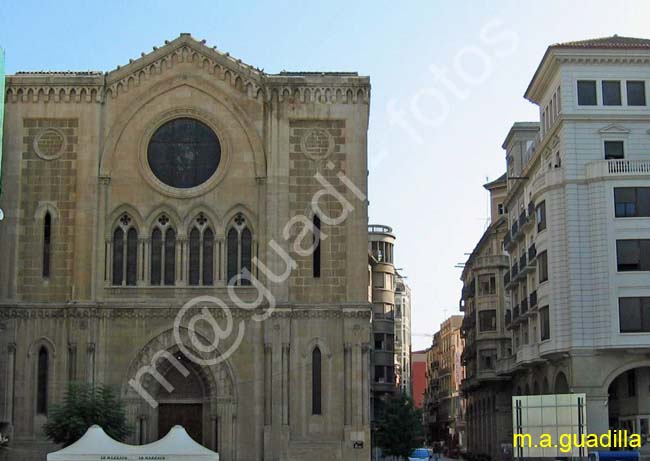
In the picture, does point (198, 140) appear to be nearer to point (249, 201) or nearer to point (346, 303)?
point (249, 201)

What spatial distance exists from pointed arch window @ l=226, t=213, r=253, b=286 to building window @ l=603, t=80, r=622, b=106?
59.5ft

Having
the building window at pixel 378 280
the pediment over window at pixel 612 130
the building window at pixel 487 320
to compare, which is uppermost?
the pediment over window at pixel 612 130

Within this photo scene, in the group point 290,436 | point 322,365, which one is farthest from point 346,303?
point 290,436

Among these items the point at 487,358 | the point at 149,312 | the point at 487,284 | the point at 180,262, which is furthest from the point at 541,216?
the point at 487,358

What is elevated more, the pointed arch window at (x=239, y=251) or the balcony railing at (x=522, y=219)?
the balcony railing at (x=522, y=219)

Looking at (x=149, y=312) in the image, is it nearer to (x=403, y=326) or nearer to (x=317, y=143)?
(x=317, y=143)

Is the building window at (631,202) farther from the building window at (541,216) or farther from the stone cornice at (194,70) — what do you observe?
the stone cornice at (194,70)

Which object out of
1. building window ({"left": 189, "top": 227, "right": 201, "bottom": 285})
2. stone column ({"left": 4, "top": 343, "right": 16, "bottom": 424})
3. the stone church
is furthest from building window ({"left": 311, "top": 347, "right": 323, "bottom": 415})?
stone column ({"left": 4, "top": 343, "right": 16, "bottom": 424})

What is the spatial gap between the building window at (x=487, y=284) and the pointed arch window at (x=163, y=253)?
3536 centimetres

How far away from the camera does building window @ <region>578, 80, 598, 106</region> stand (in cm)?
5672

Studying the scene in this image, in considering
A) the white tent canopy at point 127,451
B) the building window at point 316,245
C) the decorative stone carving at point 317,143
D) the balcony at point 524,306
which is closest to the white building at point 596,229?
the balcony at point 524,306

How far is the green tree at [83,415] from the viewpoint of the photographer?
48.2 m

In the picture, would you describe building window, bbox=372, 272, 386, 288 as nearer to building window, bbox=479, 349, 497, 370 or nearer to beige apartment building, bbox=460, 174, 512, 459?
beige apartment building, bbox=460, 174, 512, 459

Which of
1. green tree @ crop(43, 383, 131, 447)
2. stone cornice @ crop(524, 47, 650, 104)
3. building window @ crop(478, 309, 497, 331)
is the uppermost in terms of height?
stone cornice @ crop(524, 47, 650, 104)
